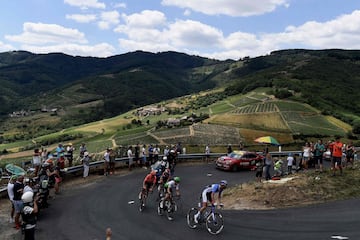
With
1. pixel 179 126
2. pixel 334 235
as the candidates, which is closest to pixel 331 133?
pixel 179 126

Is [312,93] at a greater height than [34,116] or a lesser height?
greater

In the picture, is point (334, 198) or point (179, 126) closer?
point (334, 198)

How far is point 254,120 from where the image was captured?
7050 centimetres

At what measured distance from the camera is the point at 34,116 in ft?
595

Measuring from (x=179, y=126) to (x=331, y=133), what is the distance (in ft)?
83.5

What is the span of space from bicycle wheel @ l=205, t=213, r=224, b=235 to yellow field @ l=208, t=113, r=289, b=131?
5273cm

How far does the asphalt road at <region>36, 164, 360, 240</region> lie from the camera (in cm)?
1329

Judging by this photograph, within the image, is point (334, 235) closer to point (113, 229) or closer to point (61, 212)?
point (113, 229)

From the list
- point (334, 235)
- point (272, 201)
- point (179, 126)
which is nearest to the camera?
point (334, 235)

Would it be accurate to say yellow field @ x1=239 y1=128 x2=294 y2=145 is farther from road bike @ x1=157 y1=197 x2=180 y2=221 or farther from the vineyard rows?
road bike @ x1=157 y1=197 x2=180 y2=221

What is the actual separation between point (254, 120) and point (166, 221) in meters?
57.4

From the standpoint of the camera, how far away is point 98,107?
627 ft

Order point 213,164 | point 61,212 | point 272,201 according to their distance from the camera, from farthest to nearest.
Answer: point 213,164 < point 272,201 < point 61,212

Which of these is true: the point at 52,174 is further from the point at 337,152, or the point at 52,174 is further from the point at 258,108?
the point at 258,108
